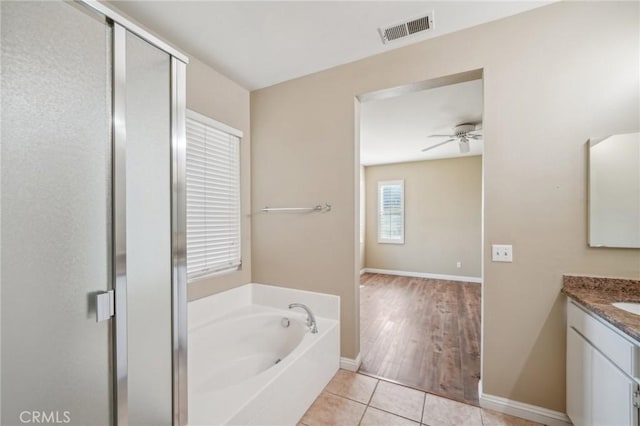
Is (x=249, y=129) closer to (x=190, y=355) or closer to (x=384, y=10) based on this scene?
(x=384, y=10)

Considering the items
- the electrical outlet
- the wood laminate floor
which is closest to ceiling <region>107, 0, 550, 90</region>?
the electrical outlet

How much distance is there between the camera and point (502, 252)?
1764 mm

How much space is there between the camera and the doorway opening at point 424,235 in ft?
7.71

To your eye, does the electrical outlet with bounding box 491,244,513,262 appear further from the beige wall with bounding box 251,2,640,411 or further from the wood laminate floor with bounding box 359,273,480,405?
the wood laminate floor with bounding box 359,273,480,405

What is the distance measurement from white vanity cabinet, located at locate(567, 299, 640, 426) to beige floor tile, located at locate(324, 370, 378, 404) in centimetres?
122

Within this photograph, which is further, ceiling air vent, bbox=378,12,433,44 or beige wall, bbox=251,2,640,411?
ceiling air vent, bbox=378,12,433,44

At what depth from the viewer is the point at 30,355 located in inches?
26.8

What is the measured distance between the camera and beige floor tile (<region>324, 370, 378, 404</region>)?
1.95 m

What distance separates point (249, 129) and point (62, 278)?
2280 millimetres

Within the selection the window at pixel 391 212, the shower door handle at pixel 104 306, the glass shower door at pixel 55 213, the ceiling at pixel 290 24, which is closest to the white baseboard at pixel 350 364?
the glass shower door at pixel 55 213

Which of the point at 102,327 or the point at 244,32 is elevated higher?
the point at 244,32

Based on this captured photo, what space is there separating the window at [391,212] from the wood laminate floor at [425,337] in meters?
1.45

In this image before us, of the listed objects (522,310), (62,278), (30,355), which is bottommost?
(522,310)

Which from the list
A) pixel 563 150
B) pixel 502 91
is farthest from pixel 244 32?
pixel 563 150
